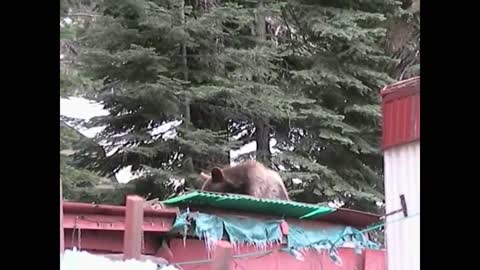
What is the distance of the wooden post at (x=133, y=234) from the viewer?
1447 mm

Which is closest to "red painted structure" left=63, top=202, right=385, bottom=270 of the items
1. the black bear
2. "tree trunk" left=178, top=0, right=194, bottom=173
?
the black bear

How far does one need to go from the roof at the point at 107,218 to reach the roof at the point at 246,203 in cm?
6

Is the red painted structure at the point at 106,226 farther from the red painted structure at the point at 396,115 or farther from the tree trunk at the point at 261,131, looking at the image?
the tree trunk at the point at 261,131

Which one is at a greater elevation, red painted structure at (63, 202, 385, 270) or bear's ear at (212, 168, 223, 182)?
bear's ear at (212, 168, 223, 182)

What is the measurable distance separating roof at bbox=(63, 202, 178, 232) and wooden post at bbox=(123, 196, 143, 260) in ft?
0.06

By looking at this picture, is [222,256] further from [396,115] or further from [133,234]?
[396,115]

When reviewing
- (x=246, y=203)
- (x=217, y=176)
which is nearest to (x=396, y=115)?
(x=246, y=203)

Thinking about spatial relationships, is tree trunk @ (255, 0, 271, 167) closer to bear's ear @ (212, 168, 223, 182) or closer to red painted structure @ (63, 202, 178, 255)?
bear's ear @ (212, 168, 223, 182)

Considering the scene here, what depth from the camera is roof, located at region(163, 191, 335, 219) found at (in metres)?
1.60

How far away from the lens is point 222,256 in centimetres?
163

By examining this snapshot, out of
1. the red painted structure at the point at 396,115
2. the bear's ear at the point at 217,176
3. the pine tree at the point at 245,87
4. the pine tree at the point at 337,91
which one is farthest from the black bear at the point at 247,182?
the red painted structure at the point at 396,115

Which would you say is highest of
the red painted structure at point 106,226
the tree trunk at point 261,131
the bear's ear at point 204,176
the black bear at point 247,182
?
the tree trunk at point 261,131
